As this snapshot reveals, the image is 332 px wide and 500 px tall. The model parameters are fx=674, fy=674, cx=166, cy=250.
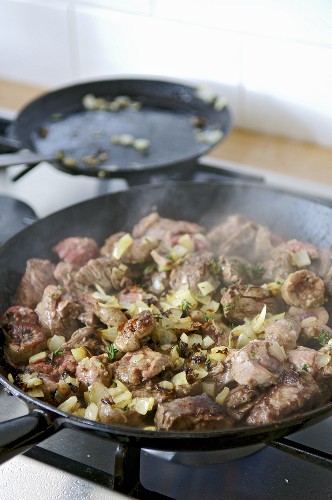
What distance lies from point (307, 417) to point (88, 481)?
462 mm

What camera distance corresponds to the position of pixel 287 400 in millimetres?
1216

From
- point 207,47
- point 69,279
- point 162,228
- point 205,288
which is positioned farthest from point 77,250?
point 207,47

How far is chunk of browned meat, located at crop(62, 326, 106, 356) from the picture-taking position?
4.70 feet

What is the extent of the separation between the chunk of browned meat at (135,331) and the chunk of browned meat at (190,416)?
17 cm

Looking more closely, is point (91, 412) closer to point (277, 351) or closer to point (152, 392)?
point (152, 392)

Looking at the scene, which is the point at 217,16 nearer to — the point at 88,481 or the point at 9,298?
the point at 9,298

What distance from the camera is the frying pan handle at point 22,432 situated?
105cm

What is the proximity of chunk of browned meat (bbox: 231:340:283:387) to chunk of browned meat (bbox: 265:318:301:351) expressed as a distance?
39 millimetres

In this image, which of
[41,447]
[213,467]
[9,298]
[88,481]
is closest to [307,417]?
[213,467]

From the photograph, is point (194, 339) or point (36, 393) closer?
point (36, 393)

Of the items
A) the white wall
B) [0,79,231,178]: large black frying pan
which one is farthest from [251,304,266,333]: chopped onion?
the white wall

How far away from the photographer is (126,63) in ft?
8.86

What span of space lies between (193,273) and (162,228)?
0.24 metres

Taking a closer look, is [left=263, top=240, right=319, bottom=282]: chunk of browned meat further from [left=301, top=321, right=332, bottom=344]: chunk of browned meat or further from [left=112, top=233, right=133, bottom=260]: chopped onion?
[left=112, top=233, right=133, bottom=260]: chopped onion
